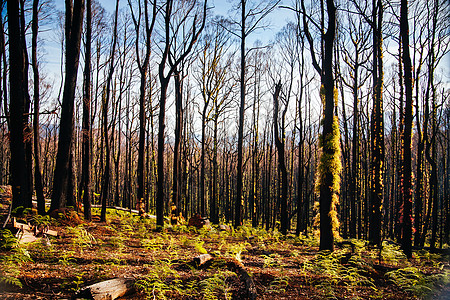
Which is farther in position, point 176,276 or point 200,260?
point 200,260

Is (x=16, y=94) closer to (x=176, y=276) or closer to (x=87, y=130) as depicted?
(x=87, y=130)

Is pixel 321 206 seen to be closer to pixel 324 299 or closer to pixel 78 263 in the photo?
pixel 324 299

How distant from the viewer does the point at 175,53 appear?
13.5 meters

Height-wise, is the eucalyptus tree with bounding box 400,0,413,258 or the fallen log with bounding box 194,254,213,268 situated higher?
the eucalyptus tree with bounding box 400,0,413,258

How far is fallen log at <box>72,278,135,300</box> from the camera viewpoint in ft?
10.5

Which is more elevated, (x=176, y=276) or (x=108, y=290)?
(x=108, y=290)

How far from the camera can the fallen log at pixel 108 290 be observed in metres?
3.20

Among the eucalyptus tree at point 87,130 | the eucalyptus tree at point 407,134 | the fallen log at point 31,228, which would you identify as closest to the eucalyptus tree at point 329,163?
the eucalyptus tree at point 407,134

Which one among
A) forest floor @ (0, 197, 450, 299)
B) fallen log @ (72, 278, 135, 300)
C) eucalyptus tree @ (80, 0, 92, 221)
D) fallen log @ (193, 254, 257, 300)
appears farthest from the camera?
eucalyptus tree @ (80, 0, 92, 221)

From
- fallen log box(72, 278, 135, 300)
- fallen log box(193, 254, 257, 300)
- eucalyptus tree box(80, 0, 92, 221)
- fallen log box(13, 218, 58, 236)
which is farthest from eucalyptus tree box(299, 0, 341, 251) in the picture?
eucalyptus tree box(80, 0, 92, 221)

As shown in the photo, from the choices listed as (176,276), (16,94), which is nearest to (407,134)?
(176,276)

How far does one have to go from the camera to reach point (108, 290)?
11.1 feet

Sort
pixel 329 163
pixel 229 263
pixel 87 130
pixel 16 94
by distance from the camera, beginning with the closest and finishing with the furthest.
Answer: pixel 229 263, pixel 16 94, pixel 329 163, pixel 87 130

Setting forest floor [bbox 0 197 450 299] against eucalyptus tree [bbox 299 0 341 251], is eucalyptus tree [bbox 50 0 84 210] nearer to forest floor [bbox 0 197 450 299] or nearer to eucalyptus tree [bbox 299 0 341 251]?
forest floor [bbox 0 197 450 299]
